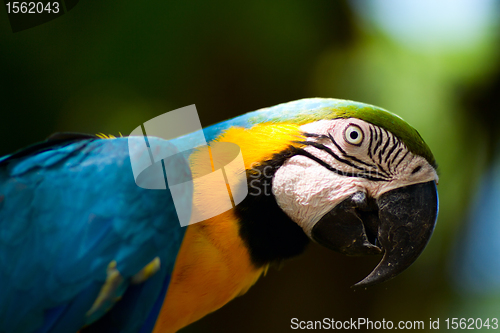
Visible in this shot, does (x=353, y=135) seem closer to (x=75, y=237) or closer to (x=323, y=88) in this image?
(x=75, y=237)

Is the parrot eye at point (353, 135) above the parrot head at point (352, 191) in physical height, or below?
above

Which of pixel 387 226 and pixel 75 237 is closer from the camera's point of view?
pixel 75 237

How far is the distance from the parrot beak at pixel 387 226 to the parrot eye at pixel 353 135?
17 centimetres

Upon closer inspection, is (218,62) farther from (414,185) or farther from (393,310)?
(393,310)

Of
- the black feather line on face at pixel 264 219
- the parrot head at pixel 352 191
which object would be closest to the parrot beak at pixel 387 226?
the parrot head at pixel 352 191

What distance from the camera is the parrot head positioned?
102 cm

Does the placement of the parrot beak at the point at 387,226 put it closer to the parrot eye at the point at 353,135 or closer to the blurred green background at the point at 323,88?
the parrot eye at the point at 353,135

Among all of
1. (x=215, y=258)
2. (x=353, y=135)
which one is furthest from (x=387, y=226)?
(x=215, y=258)

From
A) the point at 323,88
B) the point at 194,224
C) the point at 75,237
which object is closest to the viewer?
the point at 75,237

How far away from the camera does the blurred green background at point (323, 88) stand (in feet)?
8.35

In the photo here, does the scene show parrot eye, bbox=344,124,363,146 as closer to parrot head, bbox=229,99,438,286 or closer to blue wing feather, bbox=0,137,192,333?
parrot head, bbox=229,99,438,286

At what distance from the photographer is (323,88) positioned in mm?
2805

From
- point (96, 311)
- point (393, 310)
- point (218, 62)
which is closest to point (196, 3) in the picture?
point (218, 62)

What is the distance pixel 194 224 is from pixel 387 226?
0.60 m
